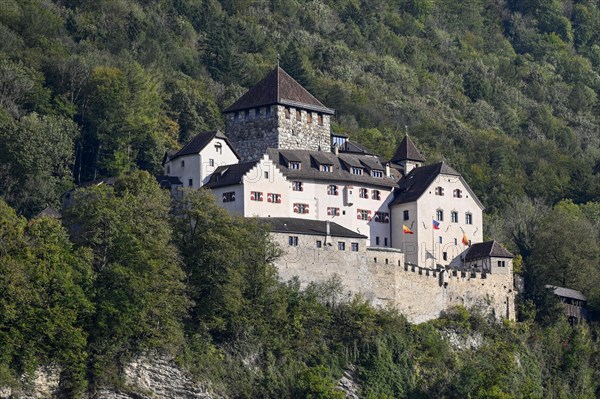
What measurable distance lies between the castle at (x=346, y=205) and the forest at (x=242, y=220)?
1.67 meters

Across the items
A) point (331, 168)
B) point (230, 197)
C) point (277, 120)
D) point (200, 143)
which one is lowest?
point (230, 197)

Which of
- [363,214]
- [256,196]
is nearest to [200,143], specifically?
[256,196]

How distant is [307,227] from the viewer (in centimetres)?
8744

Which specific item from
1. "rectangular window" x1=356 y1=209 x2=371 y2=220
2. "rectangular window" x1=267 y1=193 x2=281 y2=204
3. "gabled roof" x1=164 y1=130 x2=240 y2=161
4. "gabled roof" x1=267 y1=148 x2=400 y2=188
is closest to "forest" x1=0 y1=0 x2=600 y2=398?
"rectangular window" x1=267 y1=193 x2=281 y2=204

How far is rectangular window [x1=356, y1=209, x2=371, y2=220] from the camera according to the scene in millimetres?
93438

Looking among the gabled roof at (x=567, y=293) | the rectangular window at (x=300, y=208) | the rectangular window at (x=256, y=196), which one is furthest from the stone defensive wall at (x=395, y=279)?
the rectangular window at (x=300, y=208)

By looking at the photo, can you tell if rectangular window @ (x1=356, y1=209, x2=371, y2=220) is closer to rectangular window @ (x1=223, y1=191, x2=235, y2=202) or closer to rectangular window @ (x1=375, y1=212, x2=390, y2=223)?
rectangular window @ (x1=375, y1=212, x2=390, y2=223)

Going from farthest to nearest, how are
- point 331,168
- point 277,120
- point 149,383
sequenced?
point 277,120, point 331,168, point 149,383

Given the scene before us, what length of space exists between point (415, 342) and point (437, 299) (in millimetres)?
3970

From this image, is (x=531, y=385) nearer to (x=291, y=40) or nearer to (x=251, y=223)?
(x=251, y=223)

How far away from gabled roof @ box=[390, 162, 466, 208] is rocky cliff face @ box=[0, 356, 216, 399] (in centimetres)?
2125

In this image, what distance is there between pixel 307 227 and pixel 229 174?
19.1 feet

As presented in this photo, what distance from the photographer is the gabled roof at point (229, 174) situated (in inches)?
3499

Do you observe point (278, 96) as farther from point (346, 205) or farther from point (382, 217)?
point (382, 217)
